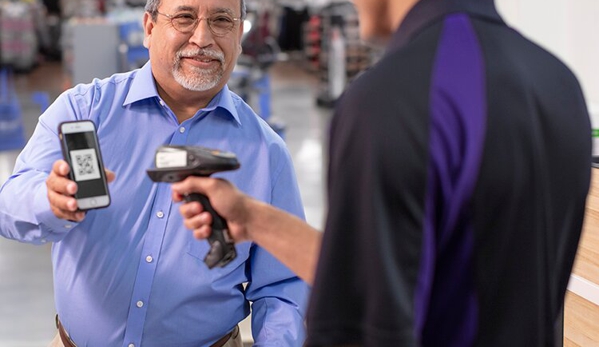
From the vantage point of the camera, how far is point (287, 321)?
2.33m

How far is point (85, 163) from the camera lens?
1.88 metres

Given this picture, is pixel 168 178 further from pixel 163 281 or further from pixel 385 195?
pixel 163 281

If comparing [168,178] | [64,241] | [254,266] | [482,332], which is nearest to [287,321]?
[254,266]

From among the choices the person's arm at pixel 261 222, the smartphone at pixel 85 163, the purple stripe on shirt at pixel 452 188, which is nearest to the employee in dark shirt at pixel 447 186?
the purple stripe on shirt at pixel 452 188

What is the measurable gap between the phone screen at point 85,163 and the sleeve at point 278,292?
1.94 feet

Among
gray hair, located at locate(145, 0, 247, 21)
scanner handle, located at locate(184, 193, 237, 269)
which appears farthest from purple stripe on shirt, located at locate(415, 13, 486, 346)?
gray hair, located at locate(145, 0, 247, 21)

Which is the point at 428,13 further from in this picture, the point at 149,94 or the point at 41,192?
the point at 149,94

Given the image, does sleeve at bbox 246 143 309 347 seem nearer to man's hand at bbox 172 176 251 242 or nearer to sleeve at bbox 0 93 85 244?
sleeve at bbox 0 93 85 244

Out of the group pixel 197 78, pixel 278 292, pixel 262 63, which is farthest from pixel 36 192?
pixel 262 63

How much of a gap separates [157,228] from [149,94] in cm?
36

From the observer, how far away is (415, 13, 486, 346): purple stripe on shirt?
3.60 ft

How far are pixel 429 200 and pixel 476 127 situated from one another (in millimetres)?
104

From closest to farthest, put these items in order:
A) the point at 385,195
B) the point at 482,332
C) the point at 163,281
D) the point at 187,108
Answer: the point at 385,195
the point at 482,332
the point at 163,281
the point at 187,108

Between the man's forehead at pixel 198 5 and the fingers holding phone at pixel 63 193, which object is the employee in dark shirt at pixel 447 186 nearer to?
the fingers holding phone at pixel 63 193
